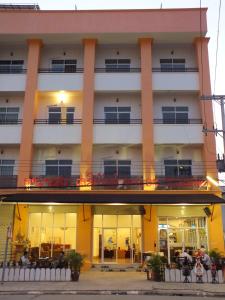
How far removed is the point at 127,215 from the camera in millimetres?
24406

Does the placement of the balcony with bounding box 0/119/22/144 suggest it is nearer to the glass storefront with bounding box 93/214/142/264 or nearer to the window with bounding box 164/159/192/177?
the glass storefront with bounding box 93/214/142/264

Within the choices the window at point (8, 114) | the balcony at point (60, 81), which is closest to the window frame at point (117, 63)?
the balcony at point (60, 81)

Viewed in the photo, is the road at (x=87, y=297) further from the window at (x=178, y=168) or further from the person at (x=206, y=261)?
the window at (x=178, y=168)

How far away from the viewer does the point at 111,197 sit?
73.9ft

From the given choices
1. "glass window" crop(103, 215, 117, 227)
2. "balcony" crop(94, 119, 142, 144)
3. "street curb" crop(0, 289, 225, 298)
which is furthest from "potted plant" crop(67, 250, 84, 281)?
"balcony" crop(94, 119, 142, 144)

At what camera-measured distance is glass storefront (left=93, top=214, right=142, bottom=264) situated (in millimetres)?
23922

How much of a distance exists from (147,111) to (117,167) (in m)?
4.26

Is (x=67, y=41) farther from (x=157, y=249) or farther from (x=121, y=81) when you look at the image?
(x=157, y=249)

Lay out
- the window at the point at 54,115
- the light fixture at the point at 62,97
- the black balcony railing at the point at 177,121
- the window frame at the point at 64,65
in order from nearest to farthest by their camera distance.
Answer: the black balcony railing at the point at 177,121 → the window at the point at 54,115 → the light fixture at the point at 62,97 → the window frame at the point at 64,65

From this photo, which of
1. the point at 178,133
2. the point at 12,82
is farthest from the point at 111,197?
the point at 12,82

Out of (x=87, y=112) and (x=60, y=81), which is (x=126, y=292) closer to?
(x=87, y=112)

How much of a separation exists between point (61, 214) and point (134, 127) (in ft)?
24.3

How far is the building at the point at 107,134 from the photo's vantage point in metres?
23.5

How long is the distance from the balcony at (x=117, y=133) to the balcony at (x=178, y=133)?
1.32 meters
